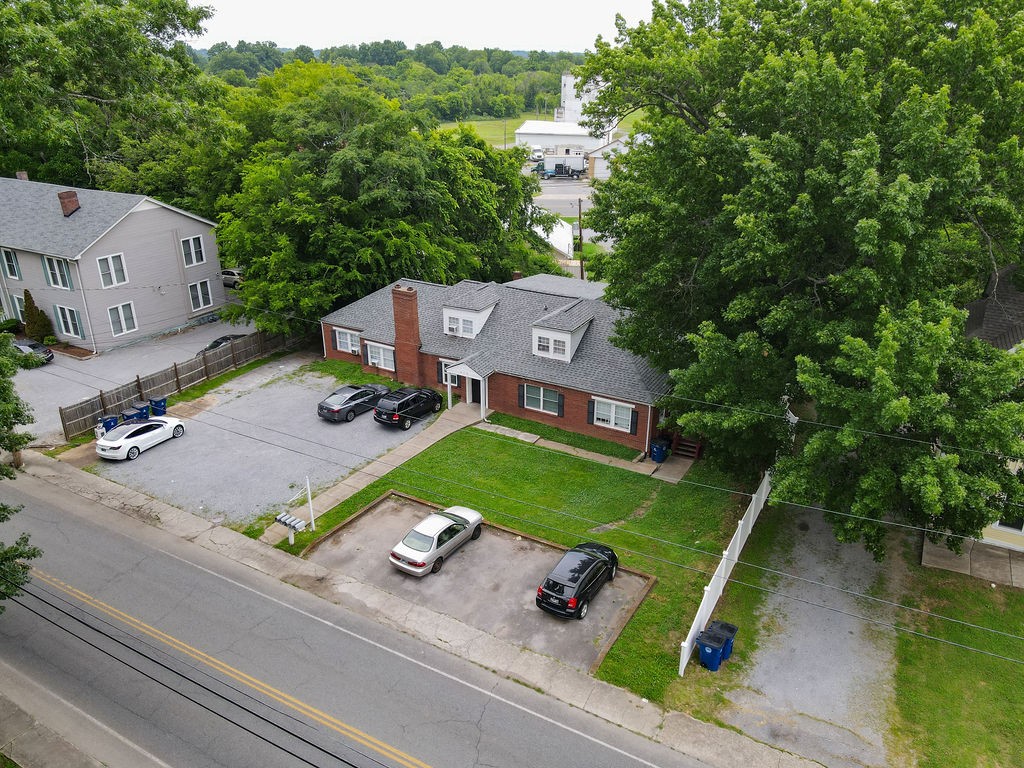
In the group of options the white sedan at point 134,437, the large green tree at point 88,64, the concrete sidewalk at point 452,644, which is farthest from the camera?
the white sedan at point 134,437

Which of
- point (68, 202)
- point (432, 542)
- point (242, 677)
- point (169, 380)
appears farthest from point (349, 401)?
point (68, 202)

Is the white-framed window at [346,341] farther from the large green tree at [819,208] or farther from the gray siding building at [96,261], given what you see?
the large green tree at [819,208]

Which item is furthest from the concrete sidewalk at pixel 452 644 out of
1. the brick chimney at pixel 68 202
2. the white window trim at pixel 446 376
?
the brick chimney at pixel 68 202

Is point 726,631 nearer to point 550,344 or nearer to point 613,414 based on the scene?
point 613,414

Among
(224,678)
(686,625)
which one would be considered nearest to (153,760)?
(224,678)

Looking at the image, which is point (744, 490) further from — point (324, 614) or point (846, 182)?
point (324, 614)

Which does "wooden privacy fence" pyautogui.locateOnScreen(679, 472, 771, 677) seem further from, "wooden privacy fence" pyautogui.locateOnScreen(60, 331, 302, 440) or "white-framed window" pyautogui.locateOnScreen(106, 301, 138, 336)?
"white-framed window" pyautogui.locateOnScreen(106, 301, 138, 336)
